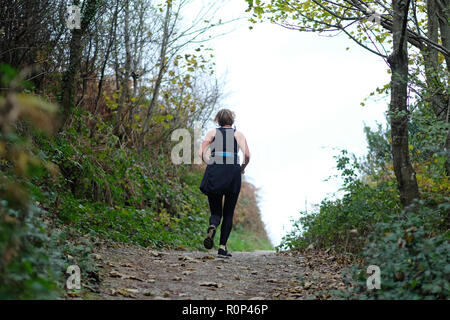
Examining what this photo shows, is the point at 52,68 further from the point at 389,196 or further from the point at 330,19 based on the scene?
the point at 389,196

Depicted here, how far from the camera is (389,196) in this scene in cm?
730

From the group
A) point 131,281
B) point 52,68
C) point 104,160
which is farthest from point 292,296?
point 52,68

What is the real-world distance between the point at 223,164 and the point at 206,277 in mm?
1875

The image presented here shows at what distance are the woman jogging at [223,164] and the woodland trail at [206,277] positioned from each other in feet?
2.61

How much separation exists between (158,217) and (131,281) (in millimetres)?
5600

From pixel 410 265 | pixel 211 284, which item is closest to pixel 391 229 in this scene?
pixel 410 265

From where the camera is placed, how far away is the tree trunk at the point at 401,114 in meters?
5.25

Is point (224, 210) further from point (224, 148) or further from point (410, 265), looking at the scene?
point (410, 265)

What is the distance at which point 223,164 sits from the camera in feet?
22.6

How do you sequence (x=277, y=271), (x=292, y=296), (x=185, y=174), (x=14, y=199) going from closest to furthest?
(x=14, y=199) → (x=292, y=296) → (x=277, y=271) → (x=185, y=174)

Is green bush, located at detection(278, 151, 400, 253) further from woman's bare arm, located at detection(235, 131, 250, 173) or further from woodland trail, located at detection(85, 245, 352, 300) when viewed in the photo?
woman's bare arm, located at detection(235, 131, 250, 173)

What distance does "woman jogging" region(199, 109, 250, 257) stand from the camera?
688 cm

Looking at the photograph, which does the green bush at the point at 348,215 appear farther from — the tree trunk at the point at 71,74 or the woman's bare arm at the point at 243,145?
the tree trunk at the point at 71,74

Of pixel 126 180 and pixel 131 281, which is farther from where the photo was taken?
pixel 126 180
